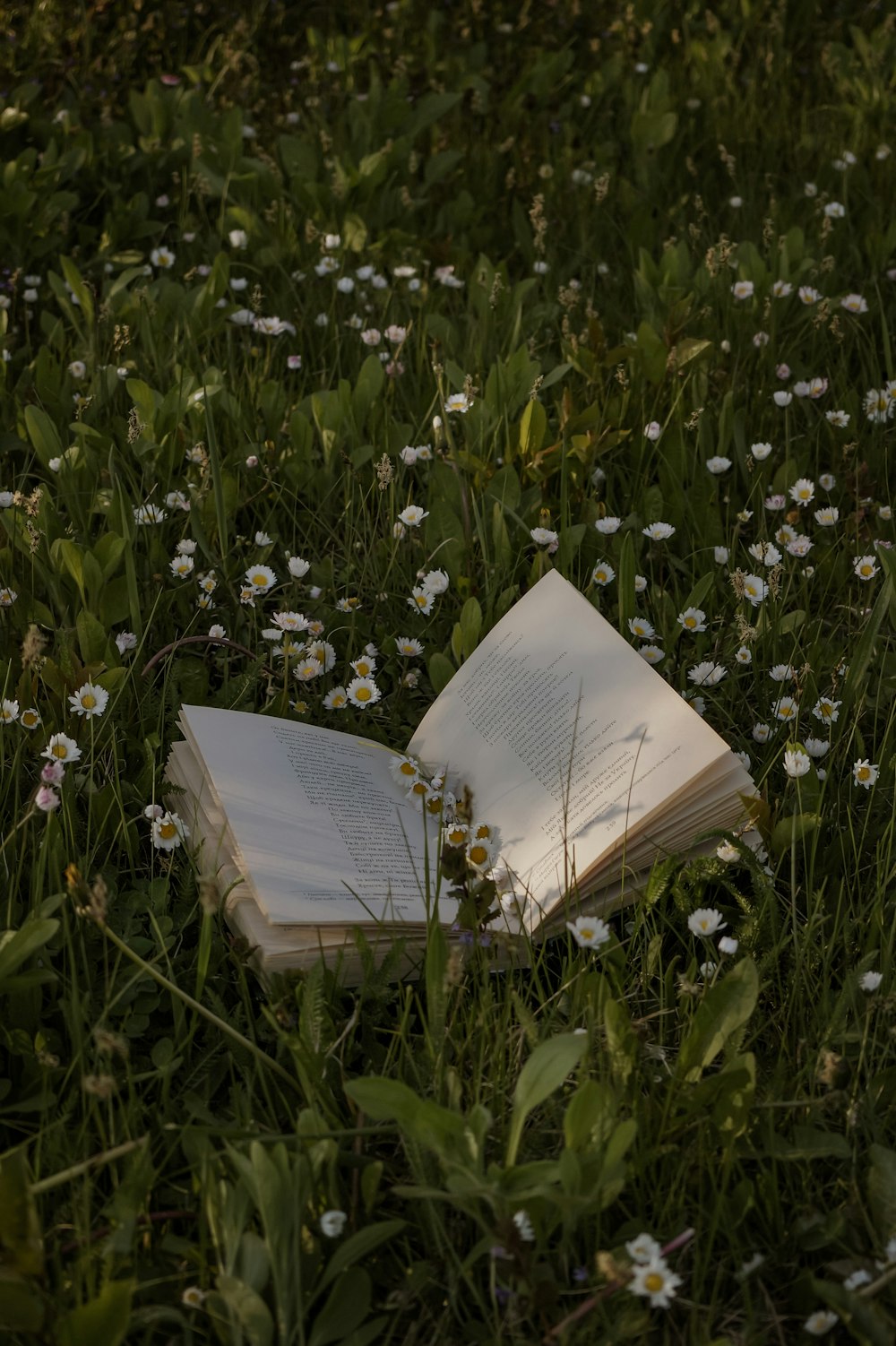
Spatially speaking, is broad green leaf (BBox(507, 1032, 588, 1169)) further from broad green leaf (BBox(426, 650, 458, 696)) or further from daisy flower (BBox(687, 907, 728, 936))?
broad green leaf (BBox(426, 650, 458, 696))

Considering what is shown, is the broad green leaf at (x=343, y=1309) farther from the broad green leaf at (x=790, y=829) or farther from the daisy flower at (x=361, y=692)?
the daisy flower at (x=361, y=692)

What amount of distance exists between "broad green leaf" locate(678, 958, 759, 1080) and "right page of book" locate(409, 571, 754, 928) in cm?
20

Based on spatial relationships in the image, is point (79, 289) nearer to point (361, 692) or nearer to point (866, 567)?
point (361, 692)

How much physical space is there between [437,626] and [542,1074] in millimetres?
855

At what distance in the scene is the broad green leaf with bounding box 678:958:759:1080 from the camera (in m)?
1.09

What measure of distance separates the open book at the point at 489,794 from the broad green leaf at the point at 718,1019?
19 cm

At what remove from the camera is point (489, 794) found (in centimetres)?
141

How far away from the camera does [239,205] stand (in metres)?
2.87

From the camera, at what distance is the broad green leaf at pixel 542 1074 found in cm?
97

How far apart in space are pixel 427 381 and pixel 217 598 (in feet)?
2.35

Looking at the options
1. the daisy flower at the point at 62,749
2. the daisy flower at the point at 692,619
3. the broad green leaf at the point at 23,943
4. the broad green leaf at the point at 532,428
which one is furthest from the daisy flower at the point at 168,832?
the broad green leaf at the point at 532,428

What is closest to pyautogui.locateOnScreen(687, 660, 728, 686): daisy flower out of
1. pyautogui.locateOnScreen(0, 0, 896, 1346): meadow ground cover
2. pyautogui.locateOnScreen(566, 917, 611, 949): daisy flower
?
pyautogui.locateOnScreen(0, 0, 896, 1346): meadow ground cover

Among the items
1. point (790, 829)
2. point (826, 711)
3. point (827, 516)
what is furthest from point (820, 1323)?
point (827, 516)

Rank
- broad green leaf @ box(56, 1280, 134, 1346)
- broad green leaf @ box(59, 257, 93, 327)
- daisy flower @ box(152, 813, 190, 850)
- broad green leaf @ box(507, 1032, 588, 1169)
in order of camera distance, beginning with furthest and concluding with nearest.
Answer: broad green leaf @ box(59, 257, 93, 327)
daisy flower @ box(152, 813, 190, 850)
broad green leaf @ box(507, 1032, 588, 1169)
broad green leaf @ box(56, 1280, 134, 1346)
